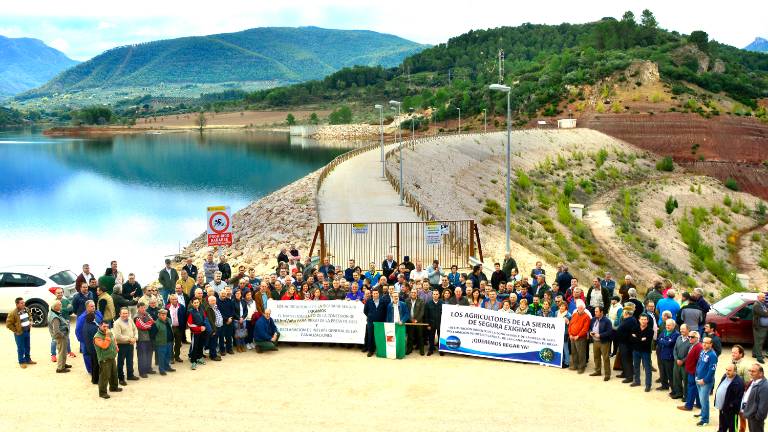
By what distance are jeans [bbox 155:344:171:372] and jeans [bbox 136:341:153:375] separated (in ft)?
0.47

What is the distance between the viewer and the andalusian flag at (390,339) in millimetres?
15930

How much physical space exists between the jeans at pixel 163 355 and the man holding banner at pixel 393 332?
13.4 ft

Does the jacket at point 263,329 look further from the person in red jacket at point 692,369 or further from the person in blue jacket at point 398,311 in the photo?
the person in red jacket at point 692,369

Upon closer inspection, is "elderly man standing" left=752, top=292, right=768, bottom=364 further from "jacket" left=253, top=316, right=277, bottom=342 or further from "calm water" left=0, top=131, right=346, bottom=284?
"calm water" left=0, top=131, right=346, bottom=284

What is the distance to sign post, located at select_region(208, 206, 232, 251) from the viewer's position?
2127 centimetres

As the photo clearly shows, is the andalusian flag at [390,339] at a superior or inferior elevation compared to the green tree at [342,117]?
inferior

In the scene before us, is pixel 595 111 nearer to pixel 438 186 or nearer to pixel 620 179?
pixel 620 179

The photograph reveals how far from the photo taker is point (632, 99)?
112000 mm

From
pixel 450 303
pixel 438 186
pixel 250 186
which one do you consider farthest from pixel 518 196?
pixel 450 303

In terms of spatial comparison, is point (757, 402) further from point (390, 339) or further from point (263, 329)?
point (263, 329)

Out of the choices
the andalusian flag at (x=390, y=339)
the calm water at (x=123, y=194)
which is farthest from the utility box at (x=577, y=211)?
the andalusian flag at (x=390, y=339)

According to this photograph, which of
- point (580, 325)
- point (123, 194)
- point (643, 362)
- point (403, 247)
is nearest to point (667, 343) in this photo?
point (643, 362)

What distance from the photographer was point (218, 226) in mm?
21359

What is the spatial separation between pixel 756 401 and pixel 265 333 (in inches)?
366
